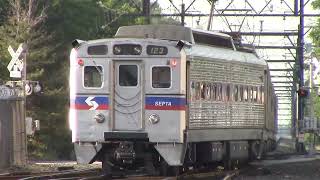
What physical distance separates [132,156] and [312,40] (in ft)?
114

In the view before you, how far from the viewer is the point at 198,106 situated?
17.6 metres

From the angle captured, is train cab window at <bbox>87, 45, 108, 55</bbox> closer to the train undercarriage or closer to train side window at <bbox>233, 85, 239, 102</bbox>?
the train undercarriage

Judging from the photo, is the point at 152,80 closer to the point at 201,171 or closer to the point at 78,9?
the point at 201,171

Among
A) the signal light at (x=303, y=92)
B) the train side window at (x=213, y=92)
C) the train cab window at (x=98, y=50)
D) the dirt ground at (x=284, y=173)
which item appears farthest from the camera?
the signal light at (x=303, y=92)

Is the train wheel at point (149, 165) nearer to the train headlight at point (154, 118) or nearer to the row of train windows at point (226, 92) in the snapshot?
the train headlight at point (154, 118)

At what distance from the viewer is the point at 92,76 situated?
17094mm

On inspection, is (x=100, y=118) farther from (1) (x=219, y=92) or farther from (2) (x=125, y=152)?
(1) (x=219, y=92)

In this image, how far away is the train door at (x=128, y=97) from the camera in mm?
16672

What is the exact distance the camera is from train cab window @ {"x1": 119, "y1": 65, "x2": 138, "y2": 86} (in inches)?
659

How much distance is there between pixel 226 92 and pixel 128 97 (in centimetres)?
377

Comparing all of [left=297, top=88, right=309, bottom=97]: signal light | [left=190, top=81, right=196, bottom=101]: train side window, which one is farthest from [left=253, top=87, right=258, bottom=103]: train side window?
[left=297, top=88, right=309, bottom=97]: signal light

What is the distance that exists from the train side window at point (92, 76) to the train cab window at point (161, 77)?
1.25 m

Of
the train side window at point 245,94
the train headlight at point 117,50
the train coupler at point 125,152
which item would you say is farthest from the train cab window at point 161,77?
the train side window at point 245,94

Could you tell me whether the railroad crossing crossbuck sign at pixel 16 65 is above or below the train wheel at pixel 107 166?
above
